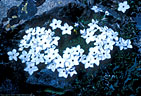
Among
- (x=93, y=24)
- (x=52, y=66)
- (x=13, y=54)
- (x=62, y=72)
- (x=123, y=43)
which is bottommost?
(x=62, y=72)

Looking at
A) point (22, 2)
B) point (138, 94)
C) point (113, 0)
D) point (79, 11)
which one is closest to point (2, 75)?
point (22, 2)

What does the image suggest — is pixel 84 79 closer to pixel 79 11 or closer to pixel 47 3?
pixel 79 11

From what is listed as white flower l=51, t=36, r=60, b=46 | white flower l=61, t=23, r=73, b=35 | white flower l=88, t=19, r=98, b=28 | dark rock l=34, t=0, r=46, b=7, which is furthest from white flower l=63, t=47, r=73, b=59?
dark rock l=34, t=0, r=46, b=7

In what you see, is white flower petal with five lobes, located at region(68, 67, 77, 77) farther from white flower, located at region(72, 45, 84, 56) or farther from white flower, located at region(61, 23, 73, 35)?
white flower, located at region(61, 23, 73, 35)

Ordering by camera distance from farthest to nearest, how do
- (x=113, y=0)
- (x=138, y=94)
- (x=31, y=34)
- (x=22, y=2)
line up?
(x=113, y=0), (x=22, y=2), (x=31, y=34), (x=138, y=94)

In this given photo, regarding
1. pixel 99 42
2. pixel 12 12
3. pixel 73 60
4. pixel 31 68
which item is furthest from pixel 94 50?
pixel 12 12

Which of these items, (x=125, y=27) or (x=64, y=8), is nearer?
(x=64, y=8)

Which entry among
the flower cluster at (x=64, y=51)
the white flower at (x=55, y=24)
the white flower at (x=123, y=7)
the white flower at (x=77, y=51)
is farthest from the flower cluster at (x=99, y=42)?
the white flower at (x=123, y=7)

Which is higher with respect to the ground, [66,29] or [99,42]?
[66,29]

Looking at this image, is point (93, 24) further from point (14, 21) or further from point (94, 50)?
point (14, 21)
